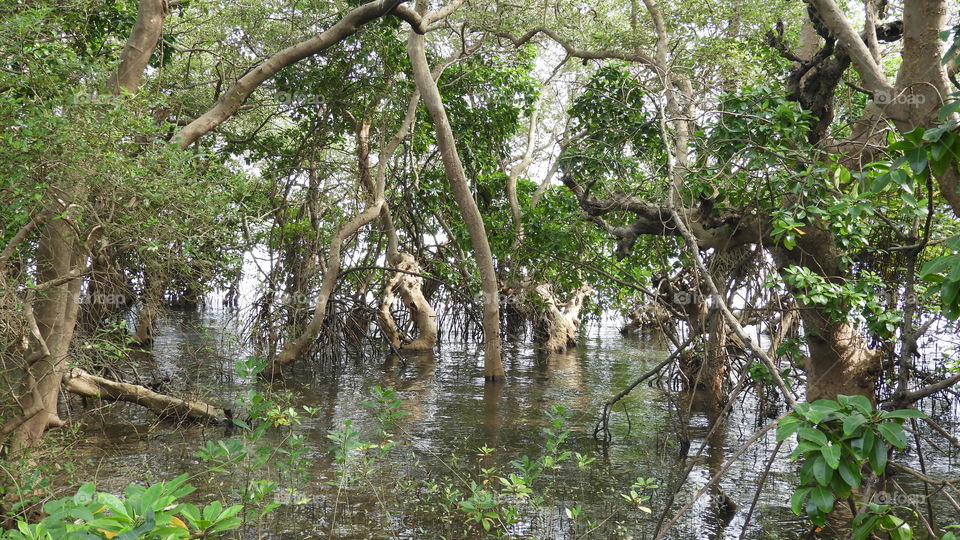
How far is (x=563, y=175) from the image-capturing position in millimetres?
7184

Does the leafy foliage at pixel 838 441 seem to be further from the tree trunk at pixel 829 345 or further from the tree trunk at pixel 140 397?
the tree trunk at pixel 140 397

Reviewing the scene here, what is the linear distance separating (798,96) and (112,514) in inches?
220

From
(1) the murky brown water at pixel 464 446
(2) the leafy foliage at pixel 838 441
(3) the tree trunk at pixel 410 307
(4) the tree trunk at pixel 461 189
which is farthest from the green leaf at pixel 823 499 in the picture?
(3) the tree trunk at pixel 410 307

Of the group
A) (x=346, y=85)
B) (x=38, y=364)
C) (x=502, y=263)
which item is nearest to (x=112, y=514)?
(x=38, y=364)

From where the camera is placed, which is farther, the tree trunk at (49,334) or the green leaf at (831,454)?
the tree trunk at (49,334)

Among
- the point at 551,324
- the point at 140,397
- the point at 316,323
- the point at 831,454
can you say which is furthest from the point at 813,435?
the point at 551,324

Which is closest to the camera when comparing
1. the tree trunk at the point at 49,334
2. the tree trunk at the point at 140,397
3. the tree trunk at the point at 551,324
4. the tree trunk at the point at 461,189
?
the tree trunk at the point at 49,334

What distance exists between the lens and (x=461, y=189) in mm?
9836

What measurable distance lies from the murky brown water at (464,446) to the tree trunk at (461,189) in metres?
0.66

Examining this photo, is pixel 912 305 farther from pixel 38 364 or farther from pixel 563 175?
pixel 38 364

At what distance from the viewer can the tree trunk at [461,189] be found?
30.9ft

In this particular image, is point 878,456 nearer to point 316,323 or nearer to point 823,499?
point 823,499

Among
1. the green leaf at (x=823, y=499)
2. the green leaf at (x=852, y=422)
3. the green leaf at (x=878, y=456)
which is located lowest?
the green leaf at (x=823, y=499)

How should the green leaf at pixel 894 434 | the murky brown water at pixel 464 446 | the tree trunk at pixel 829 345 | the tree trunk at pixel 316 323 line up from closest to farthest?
1. the green leaf at pixel 894 434
2. the murky brown water at pixel 464 446
3. the tree trunk at pixel 829 345
4. the tree trunk at pixel 316 323
